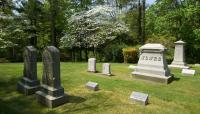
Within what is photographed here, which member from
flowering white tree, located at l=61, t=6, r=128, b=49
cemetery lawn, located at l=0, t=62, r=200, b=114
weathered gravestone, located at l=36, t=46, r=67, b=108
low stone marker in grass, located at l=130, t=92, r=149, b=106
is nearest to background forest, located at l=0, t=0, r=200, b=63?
flowering white tree, located at l=61, t=6, r=128, b=49

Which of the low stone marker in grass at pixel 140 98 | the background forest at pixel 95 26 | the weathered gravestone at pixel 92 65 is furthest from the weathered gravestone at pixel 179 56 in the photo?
the low stone marker in grass at pixel 140 98

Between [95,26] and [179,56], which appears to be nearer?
[179,56]

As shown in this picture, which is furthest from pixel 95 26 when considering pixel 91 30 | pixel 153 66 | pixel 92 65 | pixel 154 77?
pixel 154 77

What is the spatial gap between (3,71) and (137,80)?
24.8 ft

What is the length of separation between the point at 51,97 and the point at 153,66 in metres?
5.45

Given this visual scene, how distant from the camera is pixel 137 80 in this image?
11289mm

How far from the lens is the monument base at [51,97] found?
761cm

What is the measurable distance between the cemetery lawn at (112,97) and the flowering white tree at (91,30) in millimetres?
14406

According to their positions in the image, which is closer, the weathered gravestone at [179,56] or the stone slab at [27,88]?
the stone slab at [27,88]

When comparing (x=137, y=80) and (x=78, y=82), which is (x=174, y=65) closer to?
(x=137, y=80)

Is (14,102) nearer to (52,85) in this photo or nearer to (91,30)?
(52,85)

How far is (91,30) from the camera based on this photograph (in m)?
26.5

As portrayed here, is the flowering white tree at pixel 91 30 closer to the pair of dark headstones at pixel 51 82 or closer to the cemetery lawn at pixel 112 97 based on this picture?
the cemetery lawn at pixel 112 97

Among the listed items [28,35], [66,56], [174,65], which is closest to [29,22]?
[28,35]
